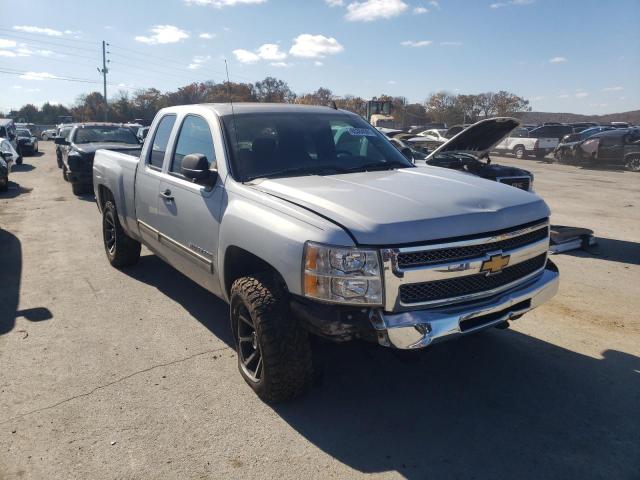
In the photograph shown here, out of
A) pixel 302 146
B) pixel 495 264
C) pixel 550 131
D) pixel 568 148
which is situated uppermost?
pixel 550 131

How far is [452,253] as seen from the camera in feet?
9.42

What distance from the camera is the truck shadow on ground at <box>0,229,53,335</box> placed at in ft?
15.5

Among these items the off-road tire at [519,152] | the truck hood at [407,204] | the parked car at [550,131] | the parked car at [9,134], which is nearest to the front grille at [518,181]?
the truck hood at [407,204]

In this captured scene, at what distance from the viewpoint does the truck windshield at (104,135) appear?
42.4 ft

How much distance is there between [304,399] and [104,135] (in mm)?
11893

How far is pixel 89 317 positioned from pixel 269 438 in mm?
2640

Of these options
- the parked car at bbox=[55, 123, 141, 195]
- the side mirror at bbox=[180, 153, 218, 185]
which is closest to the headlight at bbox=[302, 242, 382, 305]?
the side mirror at bbox=[180, 153, 218, 185]

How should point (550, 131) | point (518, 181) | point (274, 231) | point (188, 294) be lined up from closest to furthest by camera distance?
point (274, 231)
point (188, 294)
point (518, 181)
point (550, 131)

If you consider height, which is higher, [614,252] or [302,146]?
[302,146]

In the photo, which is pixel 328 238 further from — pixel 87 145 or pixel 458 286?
pixel 87 145

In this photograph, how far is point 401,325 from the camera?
269 cm

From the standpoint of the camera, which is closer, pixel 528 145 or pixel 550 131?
pixel 528 145

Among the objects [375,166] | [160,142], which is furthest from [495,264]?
[160,142]

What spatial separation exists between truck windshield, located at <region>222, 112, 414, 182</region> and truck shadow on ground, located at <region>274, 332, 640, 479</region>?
1532 mm
